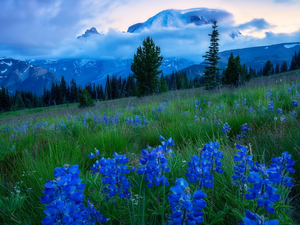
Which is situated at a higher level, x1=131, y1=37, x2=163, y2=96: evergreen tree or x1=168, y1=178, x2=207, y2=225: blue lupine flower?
x1=131, y1=37, x2=163, y2=96: evergreen tree

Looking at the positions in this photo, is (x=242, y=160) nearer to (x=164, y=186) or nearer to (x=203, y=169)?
(x=203, y=169)

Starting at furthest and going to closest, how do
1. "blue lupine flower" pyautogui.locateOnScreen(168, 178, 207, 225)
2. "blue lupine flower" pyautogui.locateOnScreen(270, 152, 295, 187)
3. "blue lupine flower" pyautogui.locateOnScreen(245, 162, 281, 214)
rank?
"blue lupine flower" pyautogui.locateOnScreen(270, 152, 295, 187) < "blue lupine flower" pyautogui.locateOnScreen(245, 162, 281, 214) < "blue lupine flower" pyautogui.locateOnScreen(168, 178, 207, 225)

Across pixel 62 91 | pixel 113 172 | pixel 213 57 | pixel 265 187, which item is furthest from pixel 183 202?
pixel 62 91

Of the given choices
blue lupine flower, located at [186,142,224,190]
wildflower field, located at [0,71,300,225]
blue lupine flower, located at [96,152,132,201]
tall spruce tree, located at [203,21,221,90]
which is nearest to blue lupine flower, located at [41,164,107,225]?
wildflower field, located at [0,71,300,225]

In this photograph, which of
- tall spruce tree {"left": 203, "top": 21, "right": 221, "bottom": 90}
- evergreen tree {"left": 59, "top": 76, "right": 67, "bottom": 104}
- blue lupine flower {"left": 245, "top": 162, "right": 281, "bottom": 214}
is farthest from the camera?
evergreen tree {"left": 59, "top": 76, "right": 67, "bottom": 104}

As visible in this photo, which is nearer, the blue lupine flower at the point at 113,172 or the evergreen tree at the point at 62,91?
the blue lupine flower at the point at 113,172

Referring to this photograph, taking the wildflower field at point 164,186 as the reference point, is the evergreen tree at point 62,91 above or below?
above

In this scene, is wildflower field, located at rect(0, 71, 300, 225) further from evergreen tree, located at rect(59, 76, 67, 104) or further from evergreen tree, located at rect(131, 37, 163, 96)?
evergreen tree, located at rect(59, 76, 67, 104)

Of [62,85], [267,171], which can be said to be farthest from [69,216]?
[62,85]

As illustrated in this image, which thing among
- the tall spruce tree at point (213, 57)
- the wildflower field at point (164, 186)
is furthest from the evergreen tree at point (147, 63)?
the wildflower field at point (164, 186)

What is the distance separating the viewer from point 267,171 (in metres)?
0.78

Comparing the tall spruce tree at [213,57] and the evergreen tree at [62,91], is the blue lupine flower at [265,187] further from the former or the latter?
the evergreen tree at [62,91]

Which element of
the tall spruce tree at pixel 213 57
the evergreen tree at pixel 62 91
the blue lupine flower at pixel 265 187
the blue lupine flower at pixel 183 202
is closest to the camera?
the blue lupine flower at pixel 183 202

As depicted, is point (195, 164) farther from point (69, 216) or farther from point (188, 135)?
point (188, 135)
